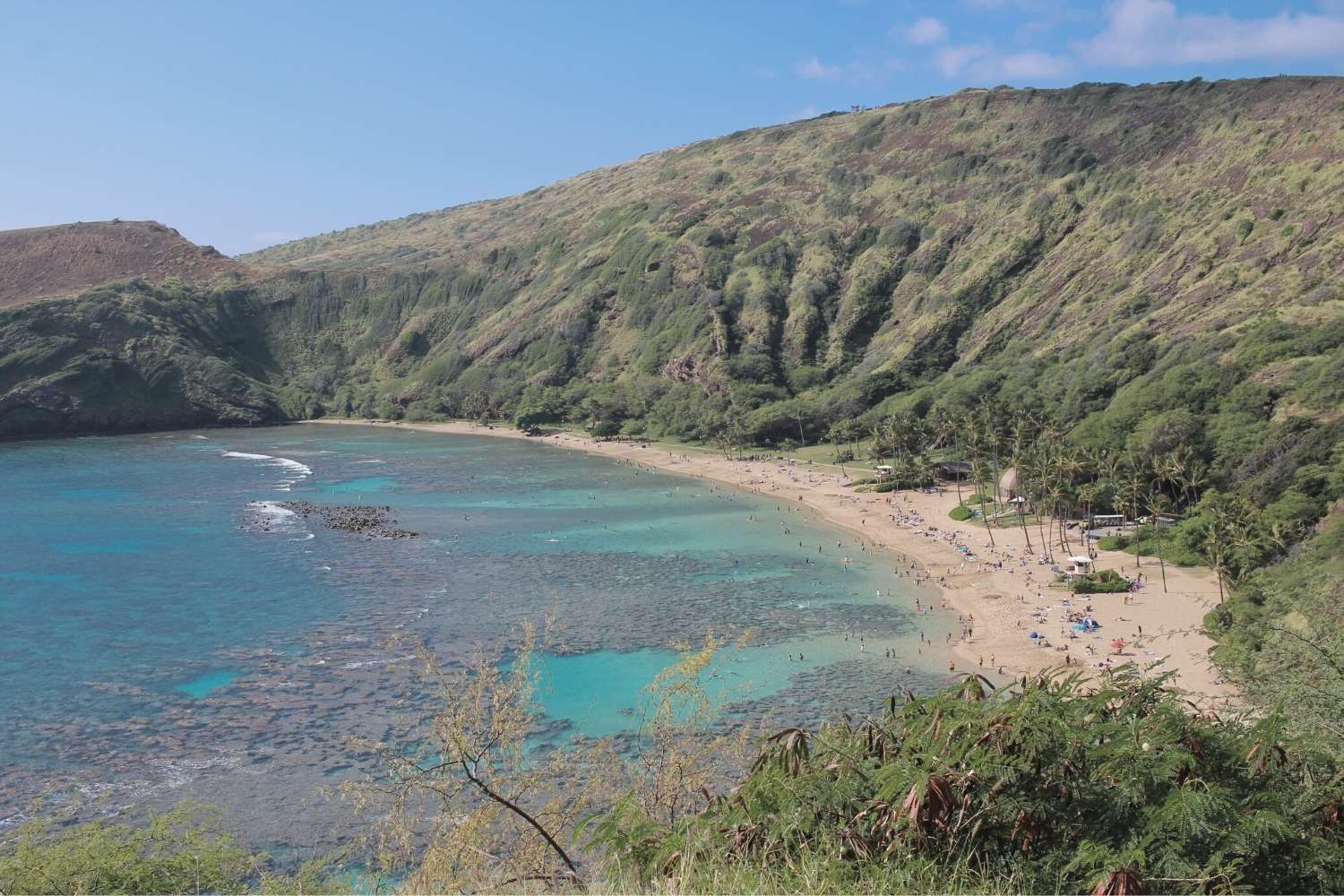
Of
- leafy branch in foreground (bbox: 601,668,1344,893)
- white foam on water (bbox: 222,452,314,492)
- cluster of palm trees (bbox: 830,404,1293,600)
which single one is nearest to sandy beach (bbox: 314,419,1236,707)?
cluster of palm trees (bbox: 830,404,1293,600)

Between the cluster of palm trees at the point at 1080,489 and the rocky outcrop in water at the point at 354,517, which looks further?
the rocky outcrop in water at the point at 354,517

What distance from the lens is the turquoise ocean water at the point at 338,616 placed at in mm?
36500

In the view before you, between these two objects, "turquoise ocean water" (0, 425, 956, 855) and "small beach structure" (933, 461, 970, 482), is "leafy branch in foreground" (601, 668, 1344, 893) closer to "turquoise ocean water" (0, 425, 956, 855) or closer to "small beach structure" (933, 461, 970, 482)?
"turquoise ocean water" (0, 425, 956, 855)

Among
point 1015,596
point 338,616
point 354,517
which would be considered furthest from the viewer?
point 354,517

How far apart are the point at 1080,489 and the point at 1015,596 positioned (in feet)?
62.2

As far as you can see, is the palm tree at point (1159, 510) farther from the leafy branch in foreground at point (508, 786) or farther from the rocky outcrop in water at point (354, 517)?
the rocky outcrop in water at point (354, 517)

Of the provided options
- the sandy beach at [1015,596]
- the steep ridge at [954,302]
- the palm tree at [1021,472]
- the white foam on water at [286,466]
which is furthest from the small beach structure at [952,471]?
the white foam on water at [286,466]

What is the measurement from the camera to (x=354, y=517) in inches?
3371

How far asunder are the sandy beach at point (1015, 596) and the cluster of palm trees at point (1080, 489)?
5.41 ft

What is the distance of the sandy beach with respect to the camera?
4462 centimetres

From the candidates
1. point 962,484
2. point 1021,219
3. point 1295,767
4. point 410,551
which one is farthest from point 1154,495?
point 1021,219

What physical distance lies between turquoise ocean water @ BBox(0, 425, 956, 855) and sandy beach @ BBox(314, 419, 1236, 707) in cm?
298

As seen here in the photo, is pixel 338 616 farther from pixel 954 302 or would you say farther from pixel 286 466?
pixel 954 302

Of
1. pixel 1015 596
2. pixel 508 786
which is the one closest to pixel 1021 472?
pixel 1015 596
